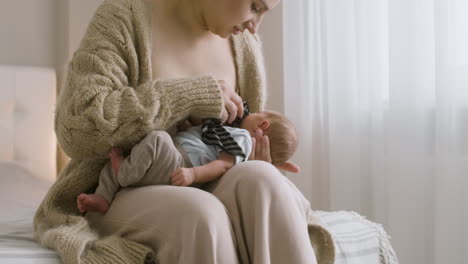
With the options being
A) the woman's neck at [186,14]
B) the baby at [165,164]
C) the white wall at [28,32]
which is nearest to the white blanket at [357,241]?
the baby at [165,164]

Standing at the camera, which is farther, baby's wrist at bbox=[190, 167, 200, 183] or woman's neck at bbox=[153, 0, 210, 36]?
woman's neck at bbox=[153, 0, 210, 36]

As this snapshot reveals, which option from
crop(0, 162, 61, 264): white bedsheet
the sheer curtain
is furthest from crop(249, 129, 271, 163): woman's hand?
the sheer curtain

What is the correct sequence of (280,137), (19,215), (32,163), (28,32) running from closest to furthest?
(280,137)
(19,215)
(32,163)
(28,32)

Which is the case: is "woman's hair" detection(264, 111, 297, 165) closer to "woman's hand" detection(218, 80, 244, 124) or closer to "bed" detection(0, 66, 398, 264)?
"woman's hand" detection(218, 80, 244, 124)

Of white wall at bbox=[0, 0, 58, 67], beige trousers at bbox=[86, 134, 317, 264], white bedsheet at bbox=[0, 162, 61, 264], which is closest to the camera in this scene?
beige trousers at bbox=[86, 134, 317, 264]

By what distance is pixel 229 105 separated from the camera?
1450 millimetres

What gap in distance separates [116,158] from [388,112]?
131cm

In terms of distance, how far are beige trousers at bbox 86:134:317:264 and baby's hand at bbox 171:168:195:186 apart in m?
0.04

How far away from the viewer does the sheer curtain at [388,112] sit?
2172mm

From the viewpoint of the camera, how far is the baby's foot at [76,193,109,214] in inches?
53.1

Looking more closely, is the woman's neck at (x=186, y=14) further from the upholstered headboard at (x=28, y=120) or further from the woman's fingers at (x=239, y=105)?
the upholstered headboard at (x=28, y=120)

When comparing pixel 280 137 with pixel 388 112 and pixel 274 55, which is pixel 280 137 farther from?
pixel 274 55

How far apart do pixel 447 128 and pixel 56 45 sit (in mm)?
1621

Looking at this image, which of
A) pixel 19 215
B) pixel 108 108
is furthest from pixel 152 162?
pixel 19 215
